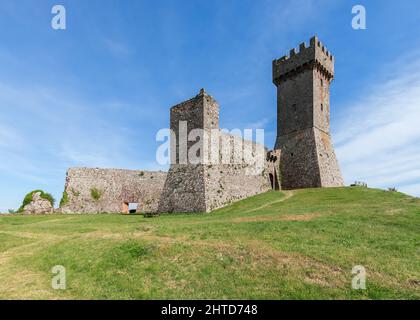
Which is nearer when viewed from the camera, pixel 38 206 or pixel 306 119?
pixel 38 206

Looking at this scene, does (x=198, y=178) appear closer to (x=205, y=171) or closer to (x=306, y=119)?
(x=205, y=171)

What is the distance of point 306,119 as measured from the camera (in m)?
41.8

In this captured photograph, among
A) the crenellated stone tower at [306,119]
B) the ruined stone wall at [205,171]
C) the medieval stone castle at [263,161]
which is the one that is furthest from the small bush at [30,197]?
the crenellated stone tower at [306,119]

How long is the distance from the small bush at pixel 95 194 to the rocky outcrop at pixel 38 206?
6037 mm

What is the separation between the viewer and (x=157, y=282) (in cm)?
956

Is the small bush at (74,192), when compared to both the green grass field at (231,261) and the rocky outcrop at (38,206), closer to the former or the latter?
the rocky outcrop at (38,206)

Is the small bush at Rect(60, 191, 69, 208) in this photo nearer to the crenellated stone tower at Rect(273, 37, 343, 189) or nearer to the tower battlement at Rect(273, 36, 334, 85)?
the crenellated stone tower at Rect(273, 37, 343, 189)

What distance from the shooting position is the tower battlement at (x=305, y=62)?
41294 millimetres

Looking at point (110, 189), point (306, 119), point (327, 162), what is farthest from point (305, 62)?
point (110, 189)

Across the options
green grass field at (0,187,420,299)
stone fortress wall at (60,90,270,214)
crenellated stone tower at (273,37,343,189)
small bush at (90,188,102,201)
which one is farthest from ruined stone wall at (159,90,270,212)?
small bush at (90,188,102,201)

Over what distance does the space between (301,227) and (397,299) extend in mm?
6905

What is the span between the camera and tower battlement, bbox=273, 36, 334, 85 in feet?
135

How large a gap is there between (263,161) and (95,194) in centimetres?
2598
